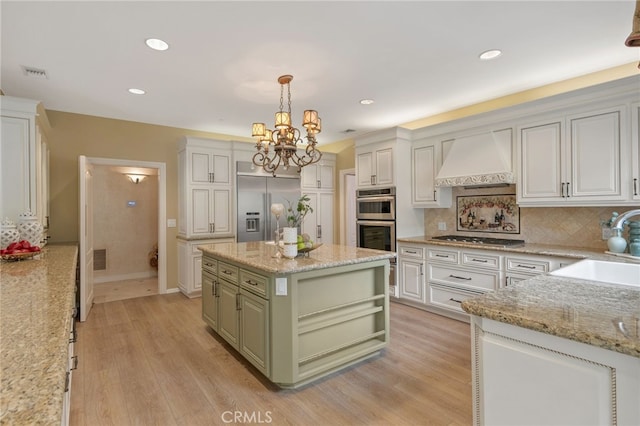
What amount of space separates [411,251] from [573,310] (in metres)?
3.08

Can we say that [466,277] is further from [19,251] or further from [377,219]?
[19,251]

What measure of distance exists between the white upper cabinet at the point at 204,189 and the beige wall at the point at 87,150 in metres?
0.30

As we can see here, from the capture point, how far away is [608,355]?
37.7 inches

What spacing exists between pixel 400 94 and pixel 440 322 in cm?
277

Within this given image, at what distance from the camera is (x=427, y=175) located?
437 cm

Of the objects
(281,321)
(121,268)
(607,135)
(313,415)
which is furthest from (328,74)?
(121,268)

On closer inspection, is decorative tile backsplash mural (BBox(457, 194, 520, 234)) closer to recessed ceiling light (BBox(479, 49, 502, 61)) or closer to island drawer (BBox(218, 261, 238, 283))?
recessed ceiling light (BBox(479, 49, 502, 61))

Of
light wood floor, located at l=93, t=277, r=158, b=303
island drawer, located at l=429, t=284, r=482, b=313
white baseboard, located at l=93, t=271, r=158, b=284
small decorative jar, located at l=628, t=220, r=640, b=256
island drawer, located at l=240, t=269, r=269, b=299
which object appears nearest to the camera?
island drawer, located at l=240, t=269, r=269, b=299

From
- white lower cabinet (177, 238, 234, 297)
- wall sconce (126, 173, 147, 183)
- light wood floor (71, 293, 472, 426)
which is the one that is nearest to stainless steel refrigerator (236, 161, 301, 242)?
white lower cabinet (177, 238, 234, 297)

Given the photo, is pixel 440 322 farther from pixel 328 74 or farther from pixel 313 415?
pixel 328 74

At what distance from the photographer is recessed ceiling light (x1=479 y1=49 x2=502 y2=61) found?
277 cm

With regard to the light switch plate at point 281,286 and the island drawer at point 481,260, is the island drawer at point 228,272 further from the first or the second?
the island drawer at point 481,260

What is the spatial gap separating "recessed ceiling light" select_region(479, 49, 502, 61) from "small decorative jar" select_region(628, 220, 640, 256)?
189 centimetres
